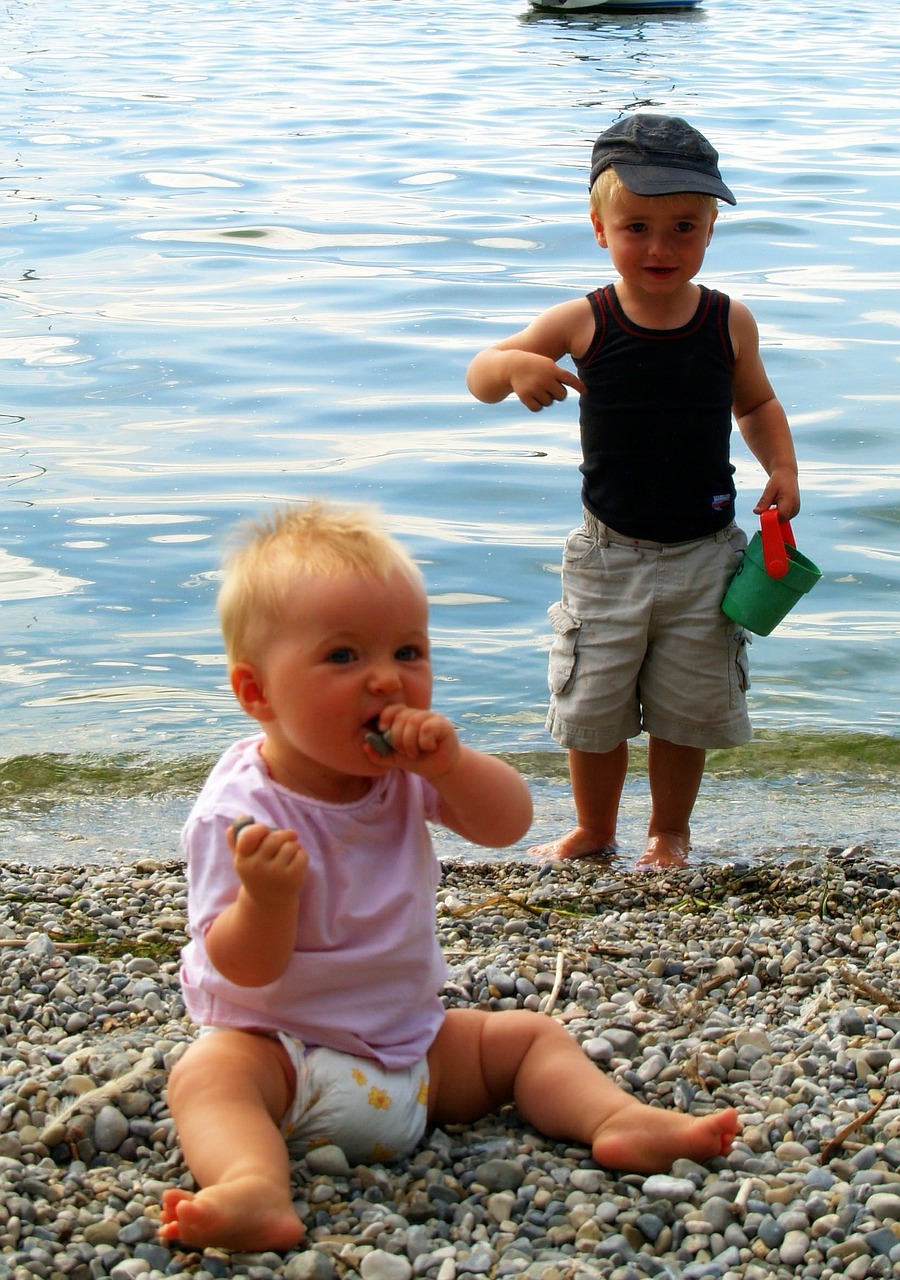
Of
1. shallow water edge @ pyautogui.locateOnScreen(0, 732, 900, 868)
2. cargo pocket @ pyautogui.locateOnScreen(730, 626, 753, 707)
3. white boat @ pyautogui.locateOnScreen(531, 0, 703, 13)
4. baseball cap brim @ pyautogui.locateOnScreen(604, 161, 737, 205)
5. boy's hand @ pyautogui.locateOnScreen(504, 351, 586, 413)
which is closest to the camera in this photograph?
boy's hand @ pyautogui.locateOnScreen(504, 351, 586, 413)

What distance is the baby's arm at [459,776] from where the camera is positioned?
253 cm

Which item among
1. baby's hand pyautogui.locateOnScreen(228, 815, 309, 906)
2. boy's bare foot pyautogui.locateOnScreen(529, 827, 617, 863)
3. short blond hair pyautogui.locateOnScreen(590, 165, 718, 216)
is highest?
short blond hair pyautogui.locateOnScreen(590, 165, 718, 216)

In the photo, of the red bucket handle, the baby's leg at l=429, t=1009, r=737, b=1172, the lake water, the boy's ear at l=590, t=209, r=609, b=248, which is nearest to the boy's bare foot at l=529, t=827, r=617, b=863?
the lake water

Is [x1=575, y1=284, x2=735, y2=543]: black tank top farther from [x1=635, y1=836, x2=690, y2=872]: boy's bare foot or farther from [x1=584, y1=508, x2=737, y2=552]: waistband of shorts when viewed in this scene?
[x1=635, y1=836, x2=690, y2=872]: boy's bare foot

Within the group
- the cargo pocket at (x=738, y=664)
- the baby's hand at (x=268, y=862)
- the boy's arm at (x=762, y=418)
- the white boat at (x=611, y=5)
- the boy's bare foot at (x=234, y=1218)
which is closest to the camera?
the boy's bare foot at (x=234, y=1218)

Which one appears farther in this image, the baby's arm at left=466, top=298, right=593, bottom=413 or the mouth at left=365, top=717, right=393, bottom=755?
the baby's arm at left=466, top=298, right=593, bottom=413

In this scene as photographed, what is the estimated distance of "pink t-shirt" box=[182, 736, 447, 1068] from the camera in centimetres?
267

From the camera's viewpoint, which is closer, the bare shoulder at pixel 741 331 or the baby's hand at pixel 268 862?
the baby's hand at pixel 268 862

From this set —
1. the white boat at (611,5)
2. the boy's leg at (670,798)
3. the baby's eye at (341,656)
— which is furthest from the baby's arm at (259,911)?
the white boat at (611,5)

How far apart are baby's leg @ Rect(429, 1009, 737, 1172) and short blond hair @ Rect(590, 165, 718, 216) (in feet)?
6.77

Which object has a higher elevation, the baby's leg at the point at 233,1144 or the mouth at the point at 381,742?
the mouth at the point at 381,742

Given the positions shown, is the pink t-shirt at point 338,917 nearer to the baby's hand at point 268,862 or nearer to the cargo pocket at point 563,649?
the baby's hand at point 268,862

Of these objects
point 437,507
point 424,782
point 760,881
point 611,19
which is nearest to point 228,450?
point 437,507

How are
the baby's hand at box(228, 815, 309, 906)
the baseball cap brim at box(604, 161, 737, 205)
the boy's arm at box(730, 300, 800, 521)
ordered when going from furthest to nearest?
the boy's arm at box(730, 300, 800, 521) → the baseball cap brim at box(604, 161, 737, 205) → the baby's hand at box(228, 815, 309, 906)
